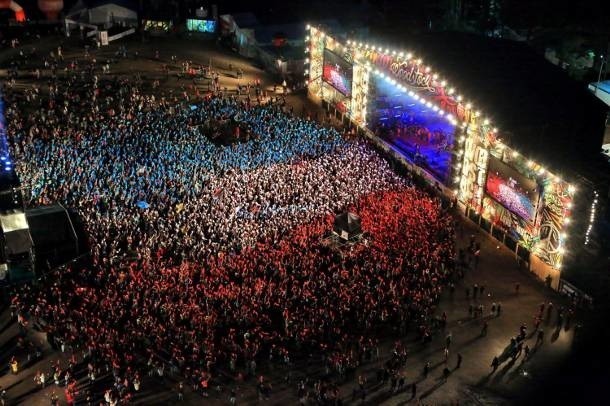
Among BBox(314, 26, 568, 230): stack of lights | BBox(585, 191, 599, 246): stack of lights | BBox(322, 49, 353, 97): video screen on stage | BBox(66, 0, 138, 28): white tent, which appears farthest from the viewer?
BBox(66, 0, 138, 28): white tent

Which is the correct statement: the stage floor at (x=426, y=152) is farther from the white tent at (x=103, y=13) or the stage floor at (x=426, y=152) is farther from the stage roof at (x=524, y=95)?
the white tent at (x=103, y=13)

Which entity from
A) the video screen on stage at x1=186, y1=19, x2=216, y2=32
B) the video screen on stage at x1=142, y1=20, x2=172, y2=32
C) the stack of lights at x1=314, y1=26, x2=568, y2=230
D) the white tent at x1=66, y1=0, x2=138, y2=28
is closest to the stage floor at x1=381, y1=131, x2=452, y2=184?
the stack of lights at x1=314, y1=26, x2=568, y2=230

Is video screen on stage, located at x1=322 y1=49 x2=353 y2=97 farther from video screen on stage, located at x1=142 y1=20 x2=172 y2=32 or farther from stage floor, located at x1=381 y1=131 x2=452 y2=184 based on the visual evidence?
video screen on stage, located at x1=142 y1=20 x2=172 y2=32

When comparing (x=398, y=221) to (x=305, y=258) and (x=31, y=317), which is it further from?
(x=31, y=317)

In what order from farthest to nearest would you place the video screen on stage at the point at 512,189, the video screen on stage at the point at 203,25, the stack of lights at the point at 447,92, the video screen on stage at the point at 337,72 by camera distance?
1. the video screen on stage at the point at 203,25
2. the video screen on stage at the point at 337,72
3. the video screen on stage at the point at 512,189
4. the stack of lights at the point at 447,92

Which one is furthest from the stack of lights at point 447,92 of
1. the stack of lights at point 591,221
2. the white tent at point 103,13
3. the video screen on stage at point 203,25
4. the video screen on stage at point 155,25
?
the white tent at point 103,13

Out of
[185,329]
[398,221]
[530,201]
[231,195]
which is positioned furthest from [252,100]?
[185,329]

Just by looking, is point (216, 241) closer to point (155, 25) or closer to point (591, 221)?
point (591, 221)
